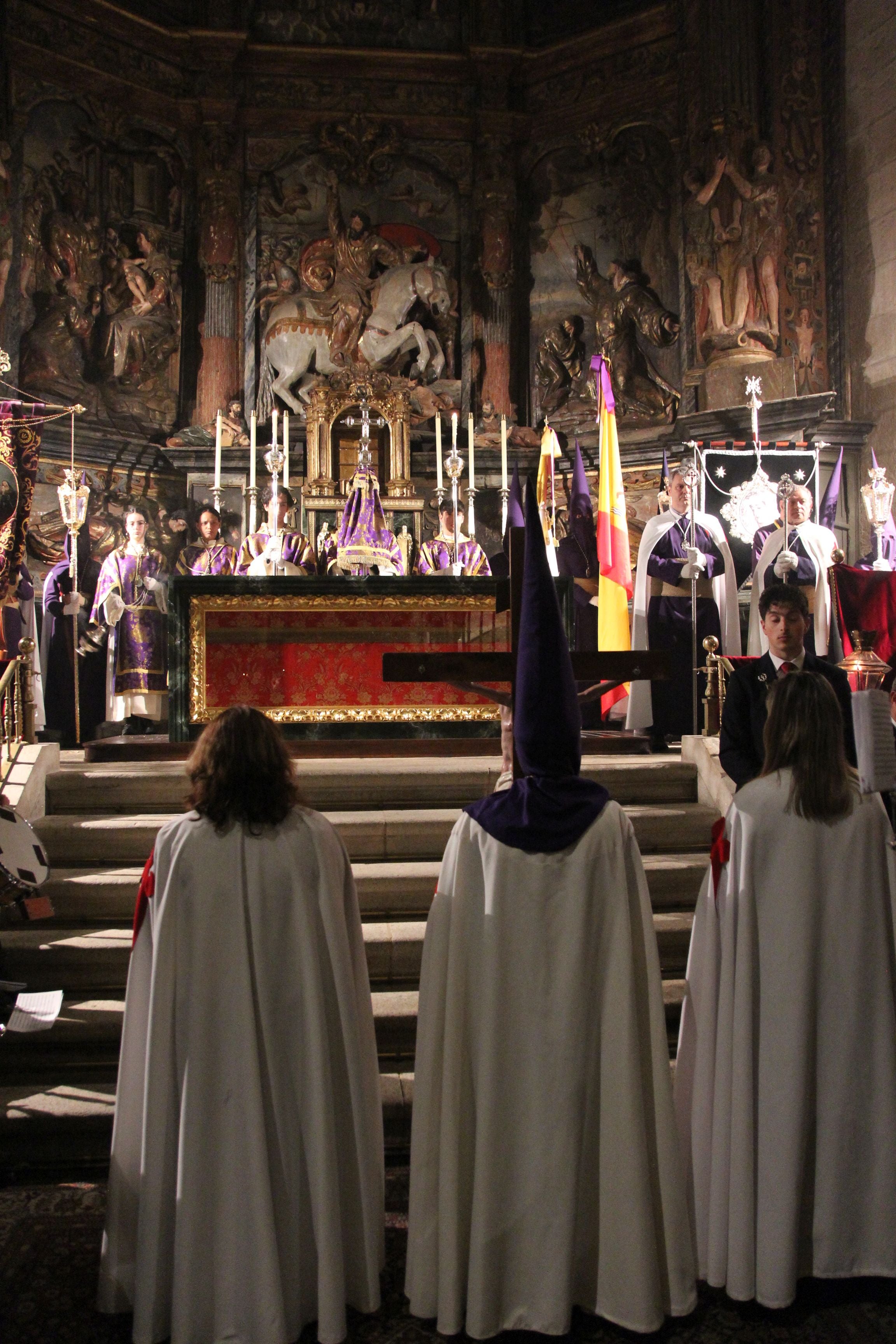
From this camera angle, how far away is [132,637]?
419 inches

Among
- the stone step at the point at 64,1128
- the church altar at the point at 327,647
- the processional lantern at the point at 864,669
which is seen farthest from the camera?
the church altar at the point at 327,647

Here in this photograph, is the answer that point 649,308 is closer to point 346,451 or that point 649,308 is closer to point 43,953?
point 346,451

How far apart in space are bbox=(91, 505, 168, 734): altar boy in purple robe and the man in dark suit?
279 inches

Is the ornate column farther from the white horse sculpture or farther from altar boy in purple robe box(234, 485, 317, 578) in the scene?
altar boy in purple robe box(234, 485, 317, 578)

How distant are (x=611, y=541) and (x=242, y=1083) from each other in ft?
20.2

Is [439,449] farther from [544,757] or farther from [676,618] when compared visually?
[544,757]

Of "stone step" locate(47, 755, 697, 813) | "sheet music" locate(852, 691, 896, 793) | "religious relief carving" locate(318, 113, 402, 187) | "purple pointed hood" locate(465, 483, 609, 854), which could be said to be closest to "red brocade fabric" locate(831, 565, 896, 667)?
"stone step" locate(47, 755, 697, 813)

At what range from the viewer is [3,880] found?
371cm

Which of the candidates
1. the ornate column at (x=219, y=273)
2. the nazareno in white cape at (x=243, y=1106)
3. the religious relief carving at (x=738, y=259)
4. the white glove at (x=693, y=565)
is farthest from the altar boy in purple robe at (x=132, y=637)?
the nazareno in white cape at (x=243, y=1106)

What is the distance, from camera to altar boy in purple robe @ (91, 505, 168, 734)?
34.7ft

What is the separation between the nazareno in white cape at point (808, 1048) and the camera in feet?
9.43

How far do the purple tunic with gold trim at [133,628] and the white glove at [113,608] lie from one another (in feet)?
0.19

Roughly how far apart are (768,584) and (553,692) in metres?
6.85

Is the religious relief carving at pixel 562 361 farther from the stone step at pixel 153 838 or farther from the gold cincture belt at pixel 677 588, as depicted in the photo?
the stone step at pixel 153 838
